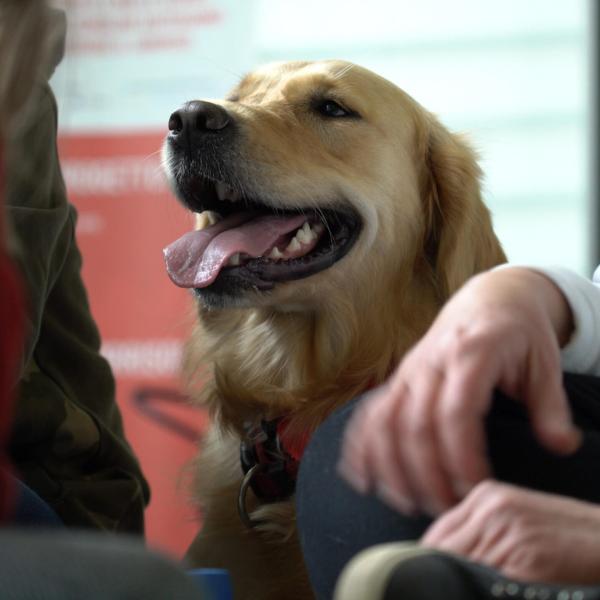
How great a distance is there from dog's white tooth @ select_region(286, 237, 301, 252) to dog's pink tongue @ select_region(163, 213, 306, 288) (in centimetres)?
2

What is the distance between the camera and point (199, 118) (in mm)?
1492

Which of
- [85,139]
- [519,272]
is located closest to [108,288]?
[85,139]

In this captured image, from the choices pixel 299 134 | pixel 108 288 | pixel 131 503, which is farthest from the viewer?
pixel 108 288

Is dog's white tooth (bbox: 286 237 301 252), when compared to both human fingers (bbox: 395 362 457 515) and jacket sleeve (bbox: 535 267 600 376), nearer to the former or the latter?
jacket sleeve (bbox: 535 267 600 376)

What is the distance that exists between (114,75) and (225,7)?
1.21 feet

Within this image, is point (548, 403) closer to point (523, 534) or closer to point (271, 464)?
point (523, 534)

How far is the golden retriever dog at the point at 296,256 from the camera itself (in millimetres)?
1413

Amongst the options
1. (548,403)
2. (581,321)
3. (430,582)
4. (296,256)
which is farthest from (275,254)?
(430,582)

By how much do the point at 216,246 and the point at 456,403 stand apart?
0.87 meters

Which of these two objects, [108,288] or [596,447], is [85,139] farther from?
[596,447]

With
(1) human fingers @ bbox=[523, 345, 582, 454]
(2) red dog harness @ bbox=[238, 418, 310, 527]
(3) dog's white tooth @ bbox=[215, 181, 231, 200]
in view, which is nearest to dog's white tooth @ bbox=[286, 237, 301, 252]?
(3) dog's white tooth @ bbox=[215, 181, 231, 200]

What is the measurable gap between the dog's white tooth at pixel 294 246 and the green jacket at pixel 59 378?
0.95 ft

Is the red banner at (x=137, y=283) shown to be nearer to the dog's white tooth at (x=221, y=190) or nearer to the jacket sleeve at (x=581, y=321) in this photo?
the dog's white tooth at (x=221, y=190)

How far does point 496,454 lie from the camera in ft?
2.20
